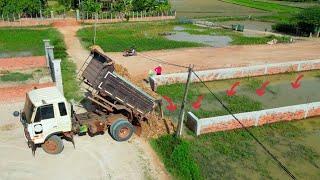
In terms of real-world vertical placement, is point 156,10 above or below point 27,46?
above

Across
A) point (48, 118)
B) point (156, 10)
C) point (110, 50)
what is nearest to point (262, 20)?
point (156, 10)

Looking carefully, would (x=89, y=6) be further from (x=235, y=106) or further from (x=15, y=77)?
(x=235, y=106)

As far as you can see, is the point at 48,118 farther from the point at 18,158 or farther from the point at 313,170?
the point at 313,170

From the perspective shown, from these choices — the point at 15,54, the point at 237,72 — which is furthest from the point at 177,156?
the point at 15,54

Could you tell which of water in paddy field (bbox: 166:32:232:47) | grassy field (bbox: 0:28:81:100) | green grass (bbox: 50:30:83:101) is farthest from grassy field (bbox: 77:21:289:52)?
grassy field (bbox: 0:28:81:100)
